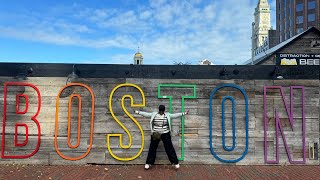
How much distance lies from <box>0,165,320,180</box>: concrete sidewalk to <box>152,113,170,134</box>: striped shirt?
3.07 ft

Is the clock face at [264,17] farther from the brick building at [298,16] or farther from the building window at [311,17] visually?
the building window at [311,17]

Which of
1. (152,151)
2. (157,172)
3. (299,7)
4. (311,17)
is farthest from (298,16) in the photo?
(157,172)

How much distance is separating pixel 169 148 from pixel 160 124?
24.8 inches

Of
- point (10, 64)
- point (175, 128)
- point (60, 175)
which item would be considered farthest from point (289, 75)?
point (10, 64)

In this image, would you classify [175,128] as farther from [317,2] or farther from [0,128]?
[317,2]

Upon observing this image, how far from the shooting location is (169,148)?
23.1 feet

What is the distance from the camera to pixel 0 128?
24.8 ft

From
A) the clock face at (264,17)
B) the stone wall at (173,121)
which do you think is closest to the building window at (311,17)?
the stone wall at (173,121)

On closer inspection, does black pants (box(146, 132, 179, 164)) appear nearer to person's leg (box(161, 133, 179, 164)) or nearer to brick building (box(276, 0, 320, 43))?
person's leg (box(161, 133, 179, 164))

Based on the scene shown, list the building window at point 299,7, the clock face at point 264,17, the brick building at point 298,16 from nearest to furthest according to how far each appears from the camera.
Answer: the brick building at point 298,16 < the building window at point 299,7 < the clock face at point 264,17

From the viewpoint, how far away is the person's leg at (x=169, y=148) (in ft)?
23.0

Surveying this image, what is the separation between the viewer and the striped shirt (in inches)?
275

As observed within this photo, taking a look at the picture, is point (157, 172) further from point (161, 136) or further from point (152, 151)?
point (161, 136)

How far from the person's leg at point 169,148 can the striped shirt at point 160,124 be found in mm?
123
